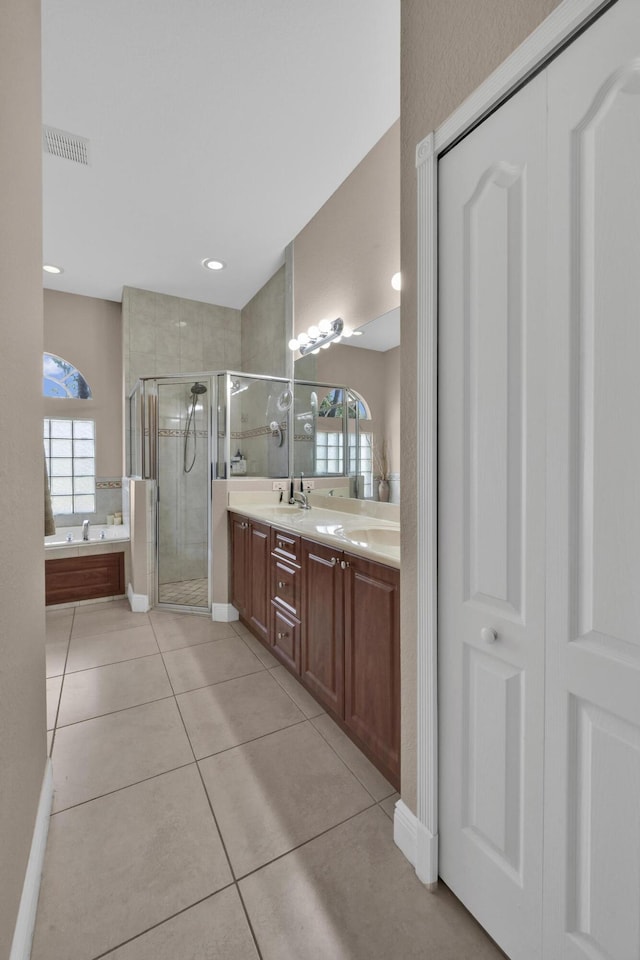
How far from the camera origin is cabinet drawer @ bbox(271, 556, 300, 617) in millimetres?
2139

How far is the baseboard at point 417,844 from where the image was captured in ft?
3.81

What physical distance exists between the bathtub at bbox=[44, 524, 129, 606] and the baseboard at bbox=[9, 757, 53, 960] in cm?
240

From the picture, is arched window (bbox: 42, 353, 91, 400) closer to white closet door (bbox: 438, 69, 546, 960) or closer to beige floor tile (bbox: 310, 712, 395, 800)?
beige floor tile (bbox: 310, 712, 395, 800)

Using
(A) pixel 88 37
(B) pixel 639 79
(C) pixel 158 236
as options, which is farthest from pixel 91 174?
(B) pixel 639 79

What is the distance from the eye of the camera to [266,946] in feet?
3.40

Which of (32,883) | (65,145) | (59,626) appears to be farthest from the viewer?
(59,626)

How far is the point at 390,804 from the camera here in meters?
1.47

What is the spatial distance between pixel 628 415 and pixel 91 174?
331cm

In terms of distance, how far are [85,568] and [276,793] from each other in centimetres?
285

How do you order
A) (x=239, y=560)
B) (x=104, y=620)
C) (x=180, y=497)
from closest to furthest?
(x=239, y=560), (x=104, y=620), (x=180, y=497)

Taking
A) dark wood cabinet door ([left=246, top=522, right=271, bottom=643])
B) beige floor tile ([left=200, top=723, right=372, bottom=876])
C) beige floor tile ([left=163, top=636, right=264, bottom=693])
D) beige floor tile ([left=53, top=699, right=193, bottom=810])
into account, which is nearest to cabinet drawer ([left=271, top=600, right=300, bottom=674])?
dark wood cabinet door ([left=246, top=522, right=271, bottom=643])

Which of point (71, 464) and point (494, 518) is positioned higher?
point (71, 464)

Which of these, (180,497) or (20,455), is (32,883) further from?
(180,497)

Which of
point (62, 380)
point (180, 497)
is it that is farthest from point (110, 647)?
point (62, 380)
